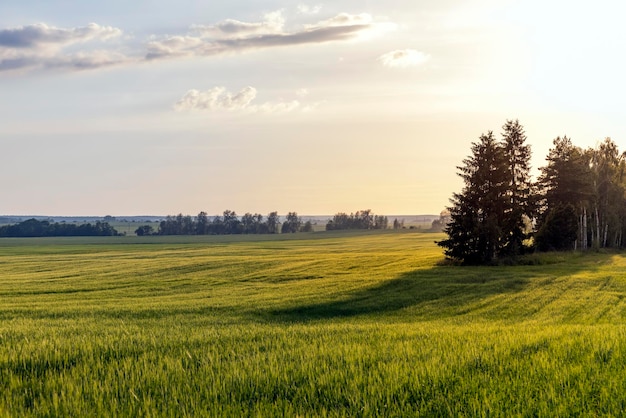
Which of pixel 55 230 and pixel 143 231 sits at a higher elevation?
pixel 55 230

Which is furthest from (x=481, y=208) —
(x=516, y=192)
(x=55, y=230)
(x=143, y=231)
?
(x=55, y=230)

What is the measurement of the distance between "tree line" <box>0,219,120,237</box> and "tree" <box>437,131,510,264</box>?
5914 inches

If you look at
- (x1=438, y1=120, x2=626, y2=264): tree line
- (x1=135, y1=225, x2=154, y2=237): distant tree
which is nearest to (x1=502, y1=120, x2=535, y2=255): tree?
(x1=438, y1=120, x2=626, y2=264): tree line

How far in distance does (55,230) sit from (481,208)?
169191 mm

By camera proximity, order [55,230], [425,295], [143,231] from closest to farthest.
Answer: [425,295], [143,231], [55,230]

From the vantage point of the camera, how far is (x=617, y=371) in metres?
7.37

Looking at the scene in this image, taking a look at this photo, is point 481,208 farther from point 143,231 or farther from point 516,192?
point 143,231

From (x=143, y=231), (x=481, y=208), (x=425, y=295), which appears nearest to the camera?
(x=425, y=295)

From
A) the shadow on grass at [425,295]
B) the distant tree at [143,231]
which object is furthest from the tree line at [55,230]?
the shadow on grass at [425,295]

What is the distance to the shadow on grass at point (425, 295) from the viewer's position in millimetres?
25797

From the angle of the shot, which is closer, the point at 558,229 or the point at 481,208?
the point at 481,208

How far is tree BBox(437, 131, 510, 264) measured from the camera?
53.4 meters

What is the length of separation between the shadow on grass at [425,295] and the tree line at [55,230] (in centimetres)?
15969

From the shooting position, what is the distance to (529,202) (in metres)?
60.3
